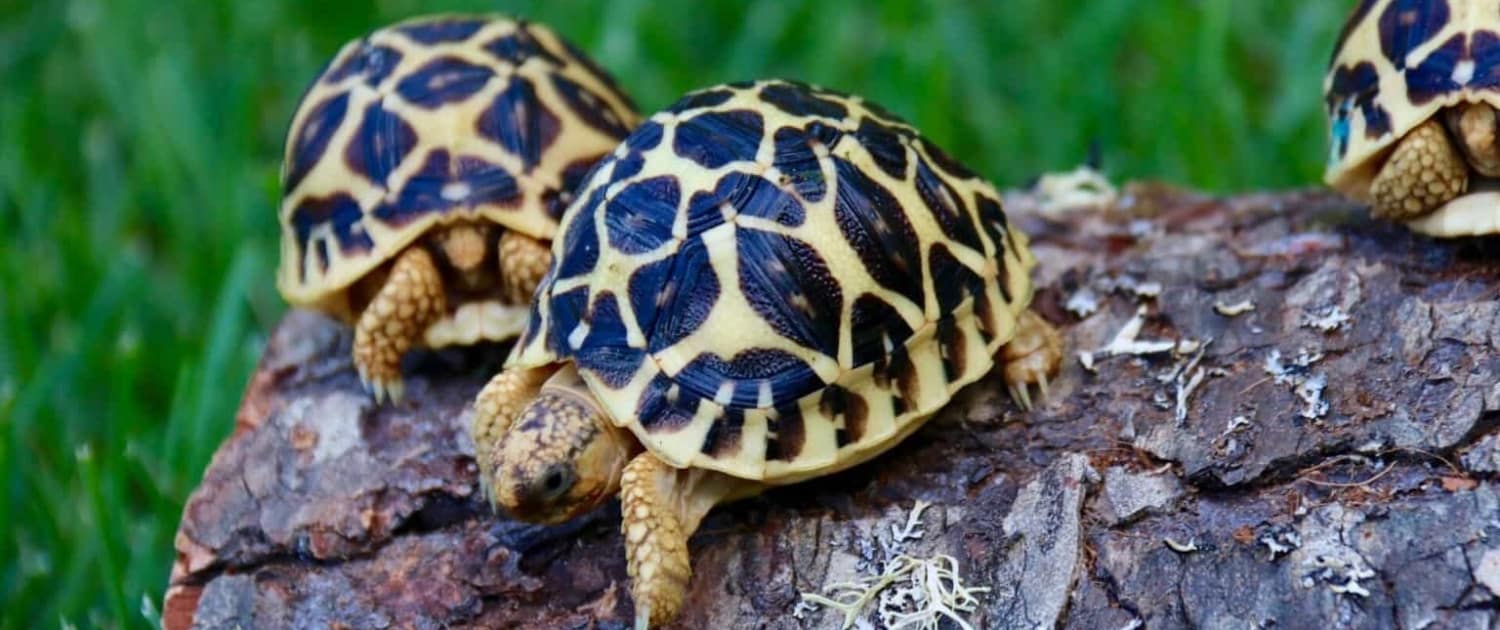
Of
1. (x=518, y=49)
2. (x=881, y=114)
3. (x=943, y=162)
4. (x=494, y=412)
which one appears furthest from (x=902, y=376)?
(x=518, y=49)

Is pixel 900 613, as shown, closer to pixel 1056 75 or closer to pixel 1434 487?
pixel 1434 487

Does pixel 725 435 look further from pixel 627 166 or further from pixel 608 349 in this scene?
pixel 627 166

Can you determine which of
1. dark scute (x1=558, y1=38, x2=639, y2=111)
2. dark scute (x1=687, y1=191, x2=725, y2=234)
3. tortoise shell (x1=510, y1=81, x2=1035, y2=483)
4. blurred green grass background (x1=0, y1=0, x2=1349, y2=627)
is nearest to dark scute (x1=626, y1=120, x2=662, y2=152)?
tortoise shell (x1=510, y1=81, x2=1035, y2=483)

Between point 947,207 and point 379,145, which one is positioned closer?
point 947,207

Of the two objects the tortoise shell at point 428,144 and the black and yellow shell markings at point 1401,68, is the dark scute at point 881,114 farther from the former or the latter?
the black and yellow shell markings at point 1401,68

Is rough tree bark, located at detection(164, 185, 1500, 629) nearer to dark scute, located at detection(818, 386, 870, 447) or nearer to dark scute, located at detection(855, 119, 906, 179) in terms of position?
dark scute, located at detection(818, 386, 870, 447)

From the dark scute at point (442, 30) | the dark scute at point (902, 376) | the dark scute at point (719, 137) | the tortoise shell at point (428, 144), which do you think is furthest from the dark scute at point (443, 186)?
the dark scute at point (902, 376)

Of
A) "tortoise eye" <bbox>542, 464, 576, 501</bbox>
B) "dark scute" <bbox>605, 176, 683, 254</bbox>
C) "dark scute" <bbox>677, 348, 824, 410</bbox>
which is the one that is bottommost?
"tortoise eye" <bbox>542, 464, 576, 501</bbox>

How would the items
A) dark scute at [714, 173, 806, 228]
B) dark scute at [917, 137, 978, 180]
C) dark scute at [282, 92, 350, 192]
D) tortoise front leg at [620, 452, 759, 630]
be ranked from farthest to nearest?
dark scute at [282, 92, 350, 192], dark scute at [917, 137, 978, 180], dark scute at [714, 173, 806, 228], tortoise front leg at [620, 452, 759, 630]
